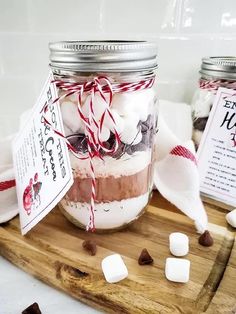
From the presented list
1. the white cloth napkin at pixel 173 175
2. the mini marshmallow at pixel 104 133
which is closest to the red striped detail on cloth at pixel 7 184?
the white cloth napkin at pixel 173 175

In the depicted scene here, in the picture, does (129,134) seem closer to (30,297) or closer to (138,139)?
(138,139)

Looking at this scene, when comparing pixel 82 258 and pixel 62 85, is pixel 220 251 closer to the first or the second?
pixel 82 258

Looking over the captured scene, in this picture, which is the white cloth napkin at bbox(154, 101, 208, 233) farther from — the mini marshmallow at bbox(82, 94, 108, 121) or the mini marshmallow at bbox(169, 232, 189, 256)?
the mini marshmallow at bbox(82, 94, 108, 121)

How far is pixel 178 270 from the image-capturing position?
1.47 ft

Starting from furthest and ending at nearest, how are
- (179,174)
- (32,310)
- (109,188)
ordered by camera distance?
(179,174) → (109,188) → (32,310)

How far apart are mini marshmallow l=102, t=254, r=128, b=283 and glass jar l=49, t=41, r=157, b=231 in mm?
75

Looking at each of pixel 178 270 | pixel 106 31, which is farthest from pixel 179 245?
pixel 106 31

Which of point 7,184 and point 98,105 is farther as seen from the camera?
point 7,184

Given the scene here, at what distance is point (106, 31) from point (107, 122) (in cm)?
37

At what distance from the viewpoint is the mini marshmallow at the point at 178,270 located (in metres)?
0.45

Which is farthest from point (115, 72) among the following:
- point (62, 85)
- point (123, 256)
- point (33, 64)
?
point (33, 64)

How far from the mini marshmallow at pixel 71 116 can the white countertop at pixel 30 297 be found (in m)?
0.22

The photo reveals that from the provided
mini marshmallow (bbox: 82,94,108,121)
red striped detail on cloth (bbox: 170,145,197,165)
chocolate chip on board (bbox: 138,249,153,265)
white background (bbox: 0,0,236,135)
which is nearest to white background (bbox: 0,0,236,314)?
white background (bbox: 0,0,236,135)

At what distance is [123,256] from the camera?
0.50m
